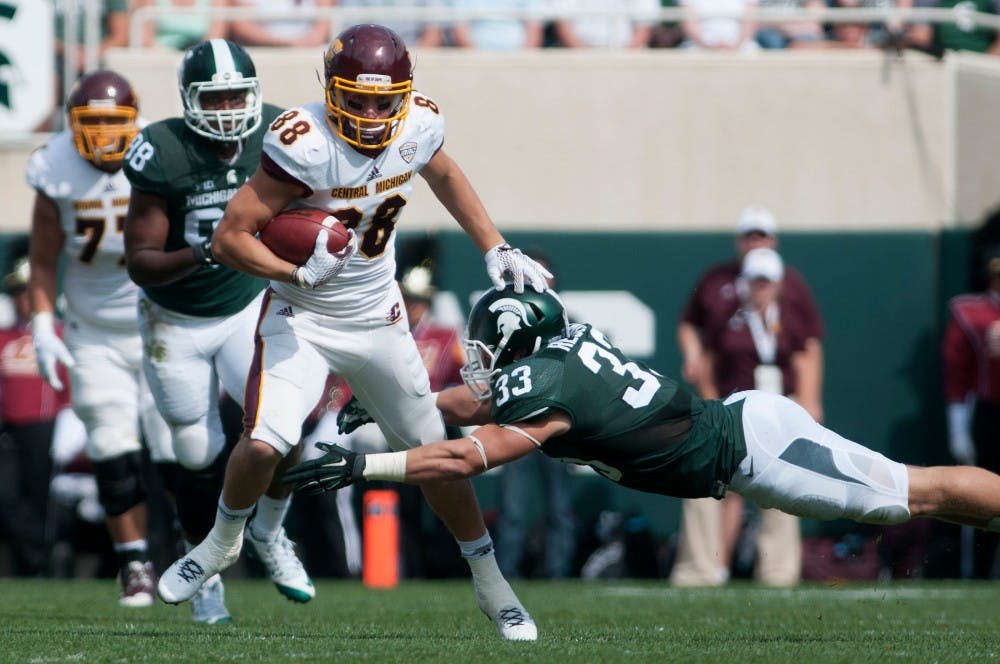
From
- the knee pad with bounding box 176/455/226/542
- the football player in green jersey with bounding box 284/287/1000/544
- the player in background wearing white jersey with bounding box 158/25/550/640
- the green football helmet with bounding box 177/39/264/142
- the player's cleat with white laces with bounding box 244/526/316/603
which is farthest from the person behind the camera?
the knee pad with bounding box 176/455/226/542

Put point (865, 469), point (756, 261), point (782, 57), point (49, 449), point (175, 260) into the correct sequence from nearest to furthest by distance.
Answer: point (865, 469) → point (175, 260) → point (756, 261) → point (49, 449) → point (782, 57)

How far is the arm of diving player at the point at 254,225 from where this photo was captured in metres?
5.27

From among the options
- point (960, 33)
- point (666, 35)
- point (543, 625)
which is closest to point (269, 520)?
point (543, 625)

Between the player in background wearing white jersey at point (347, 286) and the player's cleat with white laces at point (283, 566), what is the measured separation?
0.69 m

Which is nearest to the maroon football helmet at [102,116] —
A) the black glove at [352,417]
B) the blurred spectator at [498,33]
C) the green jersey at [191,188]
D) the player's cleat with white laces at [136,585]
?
the green jersey at [191,188]

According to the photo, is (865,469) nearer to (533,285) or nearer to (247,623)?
(533,285)

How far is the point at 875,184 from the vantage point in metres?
10.4

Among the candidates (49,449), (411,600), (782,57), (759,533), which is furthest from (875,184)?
(49,449)

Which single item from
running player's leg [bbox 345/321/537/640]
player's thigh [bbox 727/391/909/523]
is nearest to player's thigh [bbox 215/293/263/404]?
running player's leg [bbox 345/321/537/640]

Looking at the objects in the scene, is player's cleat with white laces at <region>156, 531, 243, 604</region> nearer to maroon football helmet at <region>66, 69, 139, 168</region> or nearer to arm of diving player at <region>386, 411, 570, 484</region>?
arm of diving player at <region>386, 411, 570, 484</region>

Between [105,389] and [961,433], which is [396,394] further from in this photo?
[961,433]

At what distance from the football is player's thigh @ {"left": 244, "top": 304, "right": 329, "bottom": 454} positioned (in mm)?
239

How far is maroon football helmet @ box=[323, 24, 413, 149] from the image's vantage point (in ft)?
17.0

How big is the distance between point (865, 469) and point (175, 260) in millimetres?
2423
